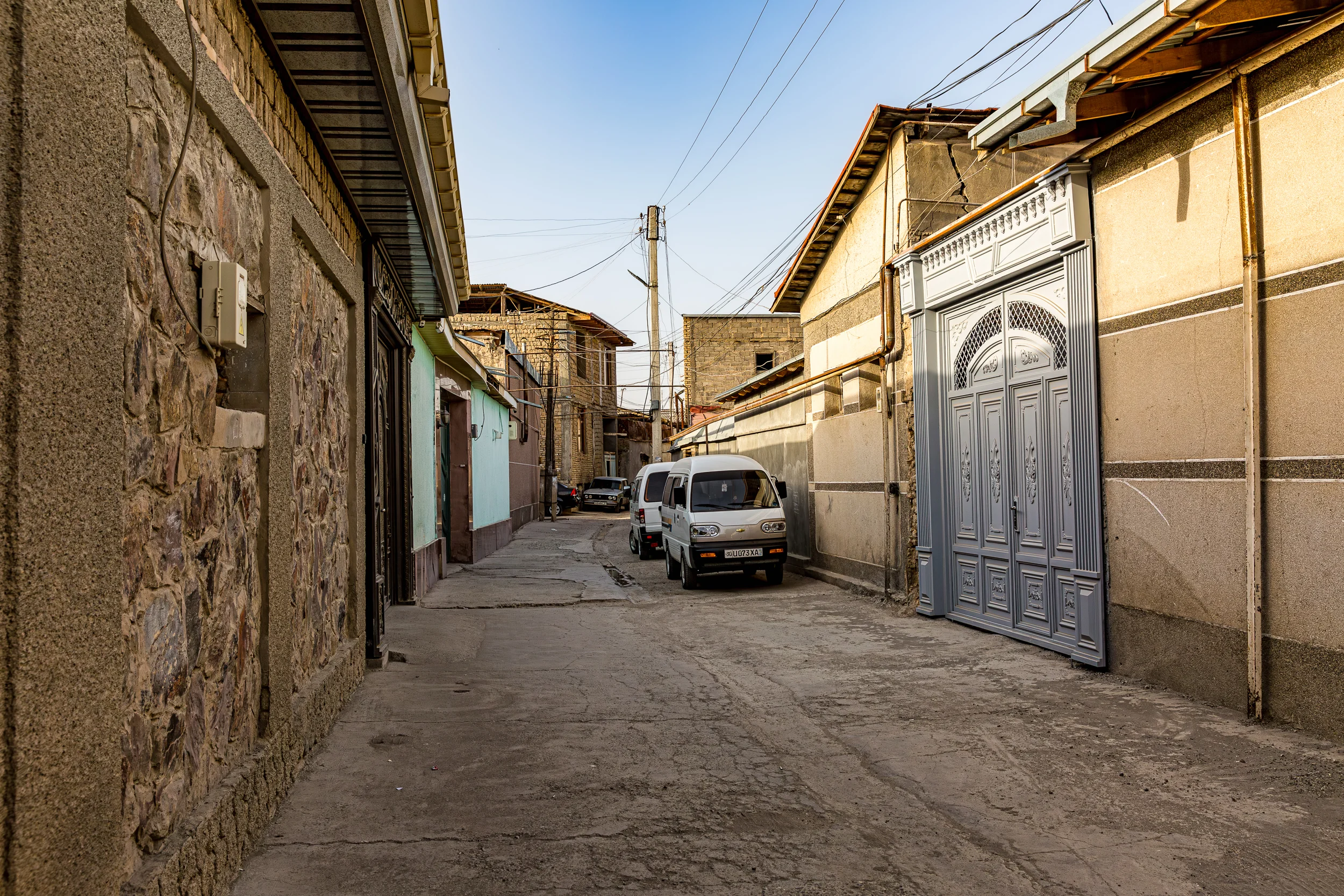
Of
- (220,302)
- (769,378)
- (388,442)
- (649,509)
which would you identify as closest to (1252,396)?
(220,302)

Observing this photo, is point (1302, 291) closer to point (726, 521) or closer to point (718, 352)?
point (726, 521)

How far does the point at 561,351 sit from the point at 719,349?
6262 millimetres

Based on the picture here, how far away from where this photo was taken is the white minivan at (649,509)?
59.4 ft

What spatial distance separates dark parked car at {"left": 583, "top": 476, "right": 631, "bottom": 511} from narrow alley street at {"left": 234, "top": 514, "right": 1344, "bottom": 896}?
98.7 feet

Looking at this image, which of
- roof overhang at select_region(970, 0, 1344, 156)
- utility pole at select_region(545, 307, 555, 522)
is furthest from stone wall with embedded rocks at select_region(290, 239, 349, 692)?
utility pole at select_region(545, 307, 555, 522)

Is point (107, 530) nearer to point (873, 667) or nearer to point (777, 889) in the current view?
point (777, 889)

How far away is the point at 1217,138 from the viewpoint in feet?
19.6

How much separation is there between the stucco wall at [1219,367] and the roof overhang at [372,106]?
483cm

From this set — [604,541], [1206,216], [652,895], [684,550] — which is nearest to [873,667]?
[1206,216]

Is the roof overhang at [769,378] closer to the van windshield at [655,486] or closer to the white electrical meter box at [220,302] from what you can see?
the van windshield at [655,486]

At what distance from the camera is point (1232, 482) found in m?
5.83

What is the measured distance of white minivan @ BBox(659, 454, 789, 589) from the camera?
13.2 m

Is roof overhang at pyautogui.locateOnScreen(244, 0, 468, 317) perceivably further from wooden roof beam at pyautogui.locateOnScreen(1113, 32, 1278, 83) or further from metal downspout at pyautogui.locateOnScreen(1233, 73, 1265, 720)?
metal downspout at pyautogui.locateOnScreen(1233, 73, 1265, 720)

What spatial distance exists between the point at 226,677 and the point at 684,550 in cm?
1024
